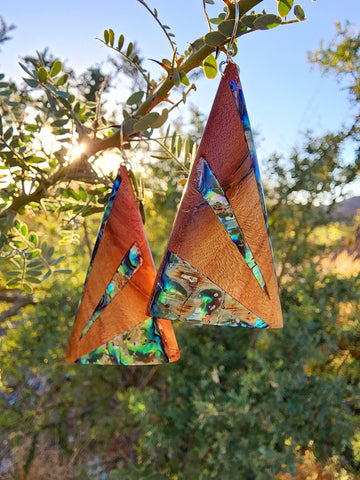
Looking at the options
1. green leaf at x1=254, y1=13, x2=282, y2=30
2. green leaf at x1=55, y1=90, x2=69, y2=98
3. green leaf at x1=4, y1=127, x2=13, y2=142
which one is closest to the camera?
green leaf at x1=254, y1=13, x2=282, y2=30

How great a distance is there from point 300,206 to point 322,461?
1.04 meters

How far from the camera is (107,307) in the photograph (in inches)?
19.4

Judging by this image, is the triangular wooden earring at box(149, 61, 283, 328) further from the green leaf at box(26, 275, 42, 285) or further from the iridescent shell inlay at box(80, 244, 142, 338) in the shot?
the green leaf at box(26, 275, 42, 285)

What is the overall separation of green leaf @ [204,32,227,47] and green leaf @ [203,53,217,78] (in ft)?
0.10

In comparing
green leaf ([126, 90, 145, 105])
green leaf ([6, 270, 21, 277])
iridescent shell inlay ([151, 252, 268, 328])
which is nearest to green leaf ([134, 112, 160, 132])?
green leaf ([126, 90, 145, 105])

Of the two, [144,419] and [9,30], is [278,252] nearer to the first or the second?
[144,419]

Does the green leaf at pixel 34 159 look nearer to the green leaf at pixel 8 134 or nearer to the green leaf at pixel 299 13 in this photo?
the green leaf at pixel 8 134

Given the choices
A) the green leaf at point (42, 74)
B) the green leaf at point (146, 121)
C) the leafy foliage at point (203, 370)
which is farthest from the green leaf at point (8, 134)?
the green leaf at point (146, 121)

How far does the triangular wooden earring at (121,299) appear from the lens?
0.48 meters

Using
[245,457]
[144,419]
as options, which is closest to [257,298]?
[245,457]

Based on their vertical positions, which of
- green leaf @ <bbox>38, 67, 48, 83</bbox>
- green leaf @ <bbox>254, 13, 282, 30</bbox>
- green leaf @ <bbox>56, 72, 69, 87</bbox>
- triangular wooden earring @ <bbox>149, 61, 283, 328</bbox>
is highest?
green leaf @ <bbox>254, 13, 282, 30</bbox>

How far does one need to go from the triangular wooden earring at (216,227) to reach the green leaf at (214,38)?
31 millimetres

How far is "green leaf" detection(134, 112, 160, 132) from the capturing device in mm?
404

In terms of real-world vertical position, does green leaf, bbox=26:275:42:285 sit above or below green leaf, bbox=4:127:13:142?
below
